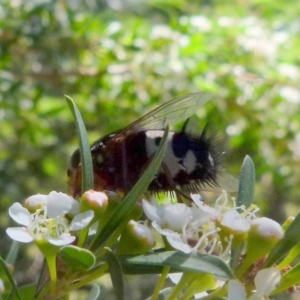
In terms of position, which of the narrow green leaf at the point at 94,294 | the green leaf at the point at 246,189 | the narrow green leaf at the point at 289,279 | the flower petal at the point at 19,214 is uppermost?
the green leaf at the point at 246,189

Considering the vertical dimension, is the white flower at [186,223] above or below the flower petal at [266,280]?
above

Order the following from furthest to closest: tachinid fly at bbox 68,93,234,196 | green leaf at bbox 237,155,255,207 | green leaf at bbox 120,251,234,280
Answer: tachinid fly at bbox 68,93,234,196 < green leaf at bbox 237,155,255,207 < green leaf at bbox 120,251,234,280

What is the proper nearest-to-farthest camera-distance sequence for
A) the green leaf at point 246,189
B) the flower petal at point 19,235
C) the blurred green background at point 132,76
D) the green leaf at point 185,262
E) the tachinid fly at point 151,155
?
the green leaf at point 185,262, the flower petal at point 19,235, the green leaf at point 246,189, the tachinid fly at point 151,155, the blurred green background at point 132,76

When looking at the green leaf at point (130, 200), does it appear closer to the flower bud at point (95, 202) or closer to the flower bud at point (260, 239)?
the flower bud at point (95, 202)

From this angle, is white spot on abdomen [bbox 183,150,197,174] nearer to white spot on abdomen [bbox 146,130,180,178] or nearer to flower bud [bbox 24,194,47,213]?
white spot on abdomen [bbox 146,130,180,178]

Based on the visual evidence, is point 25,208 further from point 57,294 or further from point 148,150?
point 148,150

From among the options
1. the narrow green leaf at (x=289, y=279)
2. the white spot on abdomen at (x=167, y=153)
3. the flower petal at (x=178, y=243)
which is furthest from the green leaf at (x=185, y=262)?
the white spot on abdomen at (x=167, y=153)

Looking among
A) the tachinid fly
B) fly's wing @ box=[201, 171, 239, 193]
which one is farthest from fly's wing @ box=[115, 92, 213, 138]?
fly's wing @ box=[201, 171, 239, 193]
